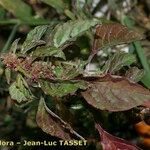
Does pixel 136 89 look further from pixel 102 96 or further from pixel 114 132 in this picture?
pixel 114 132

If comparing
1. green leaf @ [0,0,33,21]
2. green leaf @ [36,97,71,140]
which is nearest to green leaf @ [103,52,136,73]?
green leaf @ [36,97,71,140]

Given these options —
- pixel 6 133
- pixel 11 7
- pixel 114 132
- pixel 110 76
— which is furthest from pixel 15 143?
pixel 110 76

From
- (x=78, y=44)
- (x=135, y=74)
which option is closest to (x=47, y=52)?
(x=135, y=74)

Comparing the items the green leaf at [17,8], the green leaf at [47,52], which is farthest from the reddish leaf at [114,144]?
the green leaf at [17,8]

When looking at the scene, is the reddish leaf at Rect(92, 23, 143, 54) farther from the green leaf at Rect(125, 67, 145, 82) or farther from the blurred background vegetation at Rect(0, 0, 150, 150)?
the blurred background vegetation at Rect(0, 0, 150, 150)

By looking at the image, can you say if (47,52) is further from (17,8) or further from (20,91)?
(17,8)

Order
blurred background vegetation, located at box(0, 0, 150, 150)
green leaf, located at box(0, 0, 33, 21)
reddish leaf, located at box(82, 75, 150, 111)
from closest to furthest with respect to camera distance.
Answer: reddish leaf, located at box(82, 75, 150, 111) < blurred background vegetation, located at box(0, 0, 150, 150) < green leaf, located at box(0, 0, 33, 21)
